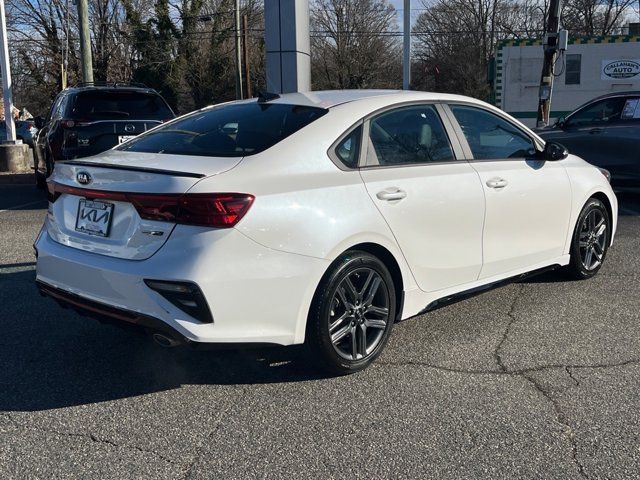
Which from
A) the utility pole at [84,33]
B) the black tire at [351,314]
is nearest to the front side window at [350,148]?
the black tire at [351,314]

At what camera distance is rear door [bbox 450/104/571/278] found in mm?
4641

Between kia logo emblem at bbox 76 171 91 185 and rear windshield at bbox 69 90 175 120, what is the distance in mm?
6059

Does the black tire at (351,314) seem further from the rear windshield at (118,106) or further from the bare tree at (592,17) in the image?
the bare tree at (592,17)

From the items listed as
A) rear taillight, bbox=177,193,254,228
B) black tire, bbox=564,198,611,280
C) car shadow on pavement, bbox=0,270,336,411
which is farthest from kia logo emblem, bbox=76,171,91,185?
black tire, bbox=564,198,611,280

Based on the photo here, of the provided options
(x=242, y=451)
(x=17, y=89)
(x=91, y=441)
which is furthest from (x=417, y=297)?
(x=17, y=89)

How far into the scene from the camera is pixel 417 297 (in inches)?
164

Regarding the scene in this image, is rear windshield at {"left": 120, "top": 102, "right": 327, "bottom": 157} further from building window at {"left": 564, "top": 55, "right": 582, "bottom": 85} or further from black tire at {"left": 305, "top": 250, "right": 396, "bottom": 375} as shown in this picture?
building window at {"left": 564, "top": 55, "right": 582, "bottom": 85}

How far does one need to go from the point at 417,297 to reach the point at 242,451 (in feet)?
5.29

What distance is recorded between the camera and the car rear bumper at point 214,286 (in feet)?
10.5

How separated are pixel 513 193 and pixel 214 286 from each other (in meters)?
2.54

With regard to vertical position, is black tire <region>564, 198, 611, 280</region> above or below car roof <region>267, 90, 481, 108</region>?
below

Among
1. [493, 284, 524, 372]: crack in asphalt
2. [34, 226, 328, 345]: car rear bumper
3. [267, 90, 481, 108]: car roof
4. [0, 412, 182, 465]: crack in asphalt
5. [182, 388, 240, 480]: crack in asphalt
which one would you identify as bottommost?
[493, 284, 524, 372]: crack in asphalt

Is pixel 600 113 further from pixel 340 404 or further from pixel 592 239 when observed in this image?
pixel 340 404

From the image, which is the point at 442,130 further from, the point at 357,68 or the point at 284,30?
the point at 357,68
